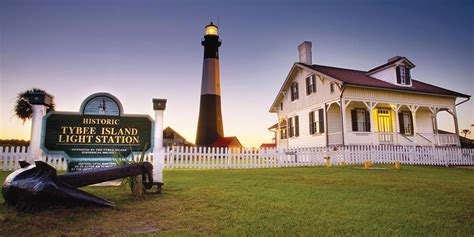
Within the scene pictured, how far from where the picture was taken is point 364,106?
20625 millimetres

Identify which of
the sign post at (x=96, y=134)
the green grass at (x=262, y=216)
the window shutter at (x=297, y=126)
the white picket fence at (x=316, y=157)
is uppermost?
the window shutter at (x=297, y=126)

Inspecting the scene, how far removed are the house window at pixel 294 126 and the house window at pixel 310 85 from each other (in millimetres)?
2601

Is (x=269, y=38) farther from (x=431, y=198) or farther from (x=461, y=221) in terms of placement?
(x=461, y=221)

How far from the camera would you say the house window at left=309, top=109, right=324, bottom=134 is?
20.0 m

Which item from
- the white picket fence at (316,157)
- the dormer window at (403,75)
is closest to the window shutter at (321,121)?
the white picket fence at (316,157)

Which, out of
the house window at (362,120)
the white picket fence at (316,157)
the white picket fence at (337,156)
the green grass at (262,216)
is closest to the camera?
the green grass at (262,216)

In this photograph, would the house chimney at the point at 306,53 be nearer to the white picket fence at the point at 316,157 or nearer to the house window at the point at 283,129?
the house window at the point at 283,129

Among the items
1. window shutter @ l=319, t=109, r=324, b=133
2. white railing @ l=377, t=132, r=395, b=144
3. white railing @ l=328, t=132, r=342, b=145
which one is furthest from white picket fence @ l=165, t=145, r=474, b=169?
window shutter @ l=319, t=109, r=324, b=133

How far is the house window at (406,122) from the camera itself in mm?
21484

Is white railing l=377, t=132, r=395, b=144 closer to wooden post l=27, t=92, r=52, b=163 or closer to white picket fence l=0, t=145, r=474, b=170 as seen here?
white picket fence l=0, t=145, r=474, b=170

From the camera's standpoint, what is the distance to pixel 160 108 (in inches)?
270

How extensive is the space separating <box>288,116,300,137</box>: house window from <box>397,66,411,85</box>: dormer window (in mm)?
8117

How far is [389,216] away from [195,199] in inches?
121

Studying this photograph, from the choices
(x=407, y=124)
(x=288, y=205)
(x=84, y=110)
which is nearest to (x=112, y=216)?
(x=288, y=205)
